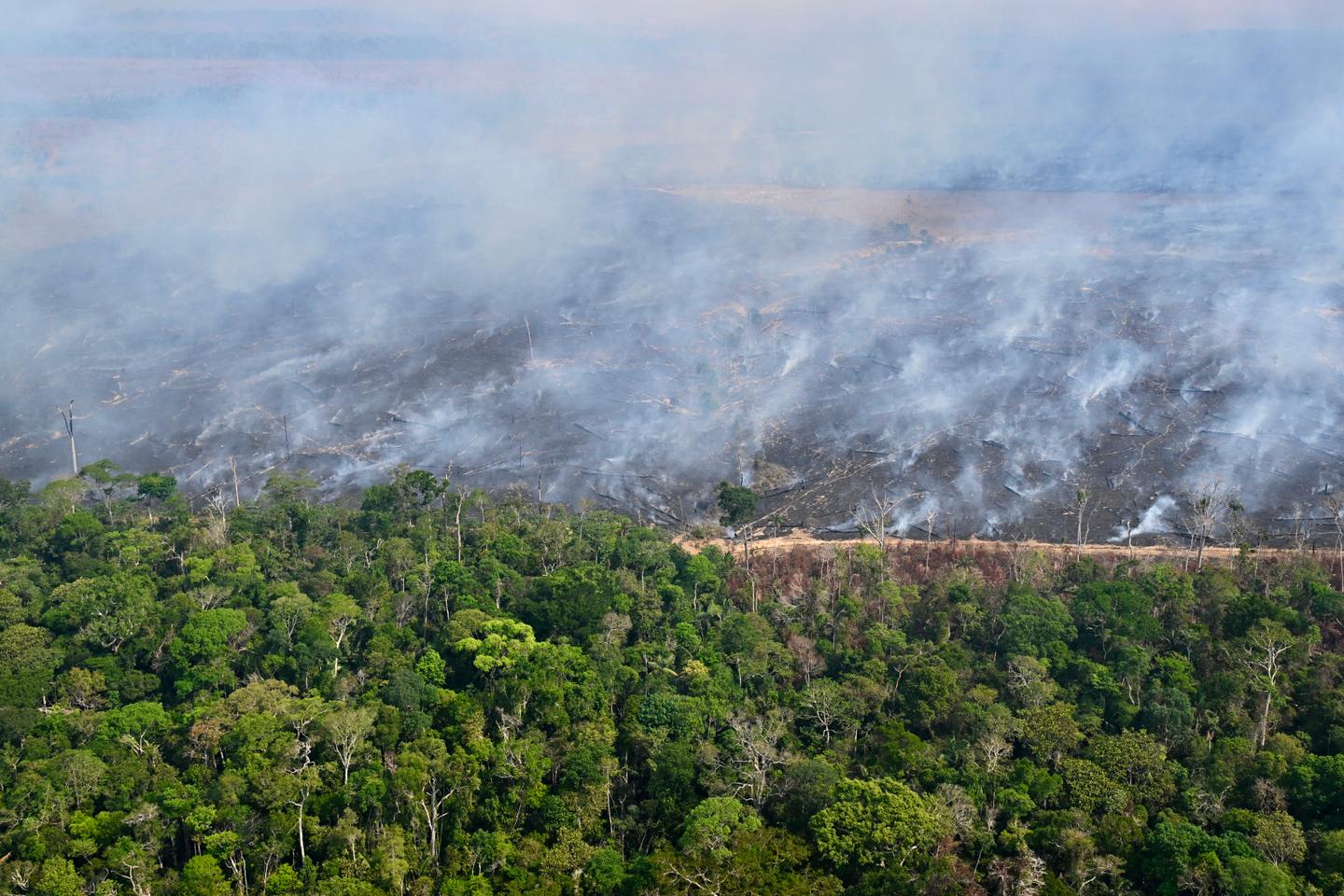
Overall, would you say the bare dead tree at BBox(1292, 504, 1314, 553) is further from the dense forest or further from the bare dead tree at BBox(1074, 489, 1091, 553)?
the bare dead tree at BBox(1074, 489, 1091, 553)

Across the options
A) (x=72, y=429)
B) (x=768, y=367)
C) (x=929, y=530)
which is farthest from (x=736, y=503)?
(x=72, y=429)

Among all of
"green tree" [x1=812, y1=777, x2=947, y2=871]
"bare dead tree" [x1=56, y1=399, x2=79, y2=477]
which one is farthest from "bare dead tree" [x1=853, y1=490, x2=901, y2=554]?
"bare dead tree" [x1=56, y1=399, x2=79, y2=477]

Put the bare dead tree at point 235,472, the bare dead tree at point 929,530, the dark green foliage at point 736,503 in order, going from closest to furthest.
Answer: the bare dead tree at point 929,530
the dark green foliage at point 736,503
the bare dead tree at point 235,472

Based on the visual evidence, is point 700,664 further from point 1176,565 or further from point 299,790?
point 1176,565

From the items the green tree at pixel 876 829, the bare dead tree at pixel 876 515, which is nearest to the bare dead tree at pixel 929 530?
the bare dead tree at pixel 876 515

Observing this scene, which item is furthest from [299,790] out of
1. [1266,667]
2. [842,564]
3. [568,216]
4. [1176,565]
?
[568,216]

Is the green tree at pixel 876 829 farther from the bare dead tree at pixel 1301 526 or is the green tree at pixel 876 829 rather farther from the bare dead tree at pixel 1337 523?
the bare dead tree at pixel 1301 526

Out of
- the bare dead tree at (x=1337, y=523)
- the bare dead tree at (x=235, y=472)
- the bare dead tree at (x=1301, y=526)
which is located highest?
the bare dead tree at (x=235, y=472)
